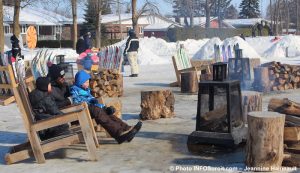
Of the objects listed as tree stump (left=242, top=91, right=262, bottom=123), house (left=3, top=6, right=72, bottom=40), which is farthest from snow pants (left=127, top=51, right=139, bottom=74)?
house (left=3, top=6, right=72, bottom=40)

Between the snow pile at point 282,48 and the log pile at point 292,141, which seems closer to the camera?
the log pile at point 292,141

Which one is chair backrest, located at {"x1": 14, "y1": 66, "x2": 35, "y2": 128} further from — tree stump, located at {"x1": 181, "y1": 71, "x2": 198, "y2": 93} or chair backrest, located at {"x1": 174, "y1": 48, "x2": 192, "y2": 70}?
chair backrest, located at {"x1": 174, "y1": 48, "x2": 192, "y2": 70}

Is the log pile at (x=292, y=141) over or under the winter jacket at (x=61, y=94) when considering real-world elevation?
under

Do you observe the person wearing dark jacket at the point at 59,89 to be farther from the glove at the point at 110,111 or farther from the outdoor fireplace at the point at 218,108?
the outdoor fireplace at the point at 218,108

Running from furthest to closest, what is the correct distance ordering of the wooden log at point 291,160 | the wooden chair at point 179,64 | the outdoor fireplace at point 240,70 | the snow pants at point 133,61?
the snow pants at point 133,61
the wooden chair at point 179,64
the outdoor fireplace at point 240,70
the wooden log at point 291,160

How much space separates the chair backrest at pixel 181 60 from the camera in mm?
15258

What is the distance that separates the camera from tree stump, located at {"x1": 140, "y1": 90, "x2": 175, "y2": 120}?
9531 mm

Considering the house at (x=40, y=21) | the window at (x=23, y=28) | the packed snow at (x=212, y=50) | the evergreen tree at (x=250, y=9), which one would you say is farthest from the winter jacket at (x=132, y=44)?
the evergreen tree at (x=250, y=9)

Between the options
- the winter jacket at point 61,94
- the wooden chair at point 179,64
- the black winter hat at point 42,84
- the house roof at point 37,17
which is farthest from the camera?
the house roof at point 37,17

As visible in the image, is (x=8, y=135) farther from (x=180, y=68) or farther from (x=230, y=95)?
(x=180, y=68)

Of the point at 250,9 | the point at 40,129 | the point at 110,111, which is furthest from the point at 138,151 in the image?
the point at 250,9

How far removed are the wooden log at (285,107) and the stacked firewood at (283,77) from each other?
6472mm

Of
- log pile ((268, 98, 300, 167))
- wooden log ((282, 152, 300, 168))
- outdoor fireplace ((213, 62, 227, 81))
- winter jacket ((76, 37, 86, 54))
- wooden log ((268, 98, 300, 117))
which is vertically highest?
winter jacket ((76, 37, 86, 54))

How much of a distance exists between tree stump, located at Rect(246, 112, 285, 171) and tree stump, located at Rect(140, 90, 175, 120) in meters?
3.66
